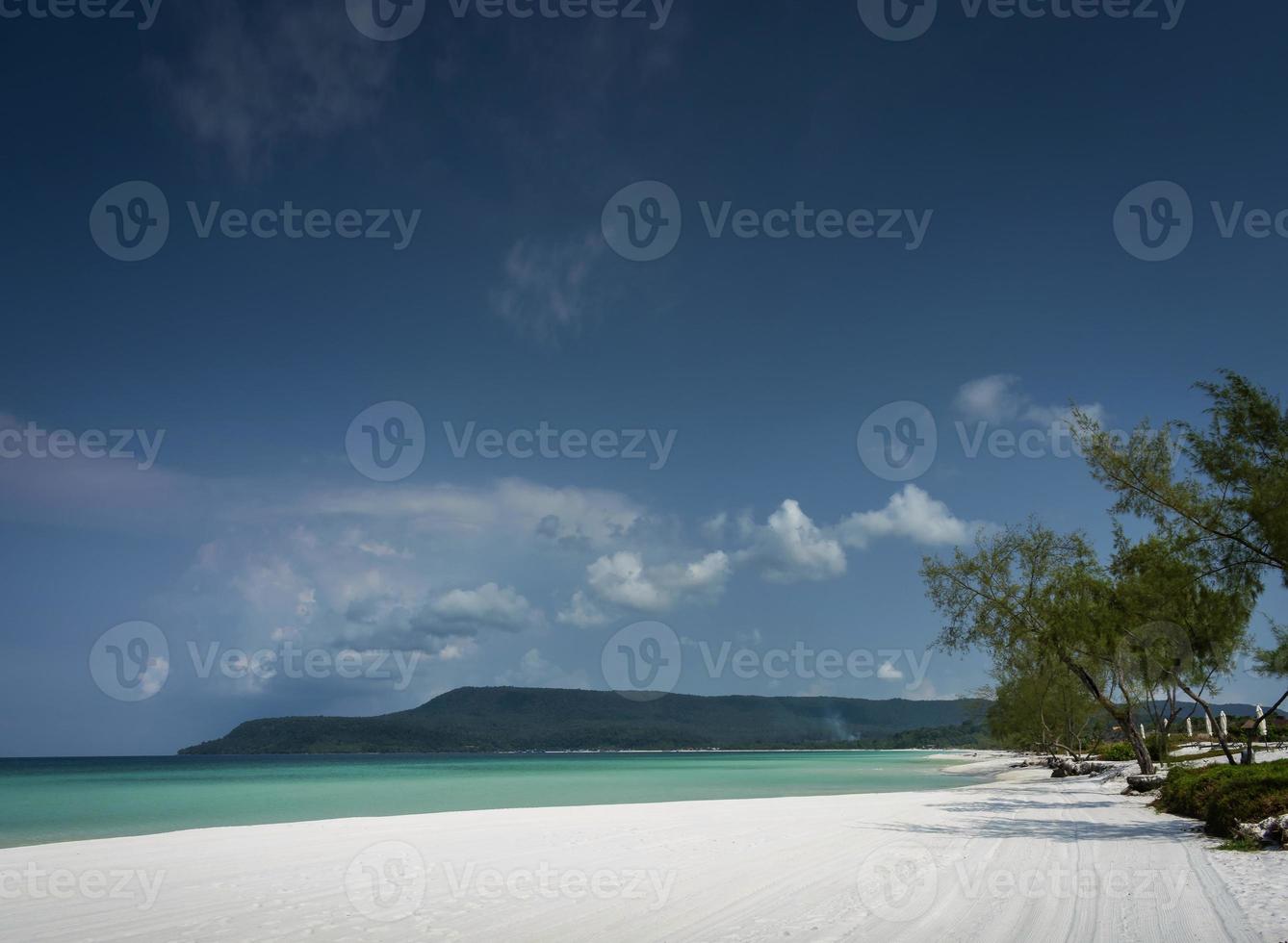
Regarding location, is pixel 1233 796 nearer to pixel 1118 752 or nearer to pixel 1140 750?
pixel 1140 750

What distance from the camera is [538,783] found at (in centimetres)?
5347

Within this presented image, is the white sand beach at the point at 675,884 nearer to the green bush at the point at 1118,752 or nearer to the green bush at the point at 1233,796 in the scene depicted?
the green bush at the point at 1233,796

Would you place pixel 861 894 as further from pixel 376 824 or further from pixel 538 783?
pixel 538 783

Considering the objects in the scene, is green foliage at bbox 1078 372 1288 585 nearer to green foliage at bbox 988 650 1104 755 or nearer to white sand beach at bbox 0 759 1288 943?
white sand beach at bbox 0 759 1288 943

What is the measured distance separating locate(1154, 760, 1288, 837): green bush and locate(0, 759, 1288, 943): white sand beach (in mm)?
714

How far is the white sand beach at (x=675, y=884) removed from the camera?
9562 mm

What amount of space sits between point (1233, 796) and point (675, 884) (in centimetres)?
1100

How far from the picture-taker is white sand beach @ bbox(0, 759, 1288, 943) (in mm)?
9562

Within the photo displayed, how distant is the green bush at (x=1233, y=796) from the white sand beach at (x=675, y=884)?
714 millimetres

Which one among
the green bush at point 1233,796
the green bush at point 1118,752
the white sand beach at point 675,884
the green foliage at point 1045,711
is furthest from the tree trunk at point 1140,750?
the green bush at point 1118,752

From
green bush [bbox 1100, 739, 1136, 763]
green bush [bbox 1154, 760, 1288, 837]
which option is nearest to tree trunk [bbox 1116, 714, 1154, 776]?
green bush [bbox 1154, 760, 1288, 837]

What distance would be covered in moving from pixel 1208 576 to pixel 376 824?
2271 cm

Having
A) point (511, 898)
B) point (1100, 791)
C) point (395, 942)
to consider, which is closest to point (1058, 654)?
point (1100, 791)

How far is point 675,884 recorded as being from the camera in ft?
41.6
